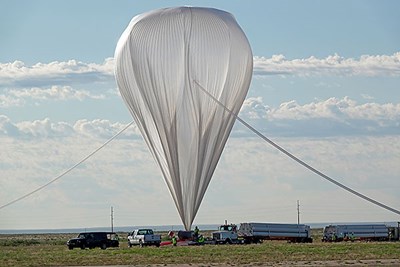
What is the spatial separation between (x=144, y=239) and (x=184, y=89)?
57.9 feet

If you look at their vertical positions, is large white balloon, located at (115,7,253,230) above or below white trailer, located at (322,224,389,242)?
above

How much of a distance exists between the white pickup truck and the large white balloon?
569 inches

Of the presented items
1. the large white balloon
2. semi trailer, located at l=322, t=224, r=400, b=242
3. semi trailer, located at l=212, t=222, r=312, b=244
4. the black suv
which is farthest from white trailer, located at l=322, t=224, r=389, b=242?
the large white balloon

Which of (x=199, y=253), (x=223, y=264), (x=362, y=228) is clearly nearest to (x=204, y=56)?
(x=199, y=253)

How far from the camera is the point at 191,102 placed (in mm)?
55312

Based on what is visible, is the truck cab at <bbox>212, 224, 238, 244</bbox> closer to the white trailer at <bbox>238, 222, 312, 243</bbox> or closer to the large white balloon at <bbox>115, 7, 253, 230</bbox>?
the white trailer at <bbox>238, 222, 312, 243</bbox>

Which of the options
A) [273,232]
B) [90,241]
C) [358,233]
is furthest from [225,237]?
[358,233]

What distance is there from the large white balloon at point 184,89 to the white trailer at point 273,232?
1758cm

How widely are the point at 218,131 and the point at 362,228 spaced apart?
25.2 metres

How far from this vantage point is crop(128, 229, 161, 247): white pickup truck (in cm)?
6938

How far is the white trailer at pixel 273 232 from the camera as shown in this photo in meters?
72.2

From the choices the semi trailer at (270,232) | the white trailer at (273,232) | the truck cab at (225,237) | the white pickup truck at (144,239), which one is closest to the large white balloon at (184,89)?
the truck cab at (225,237)

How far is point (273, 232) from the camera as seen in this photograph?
73.5 meters

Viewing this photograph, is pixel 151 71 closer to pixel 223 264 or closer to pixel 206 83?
pixel 206 83
